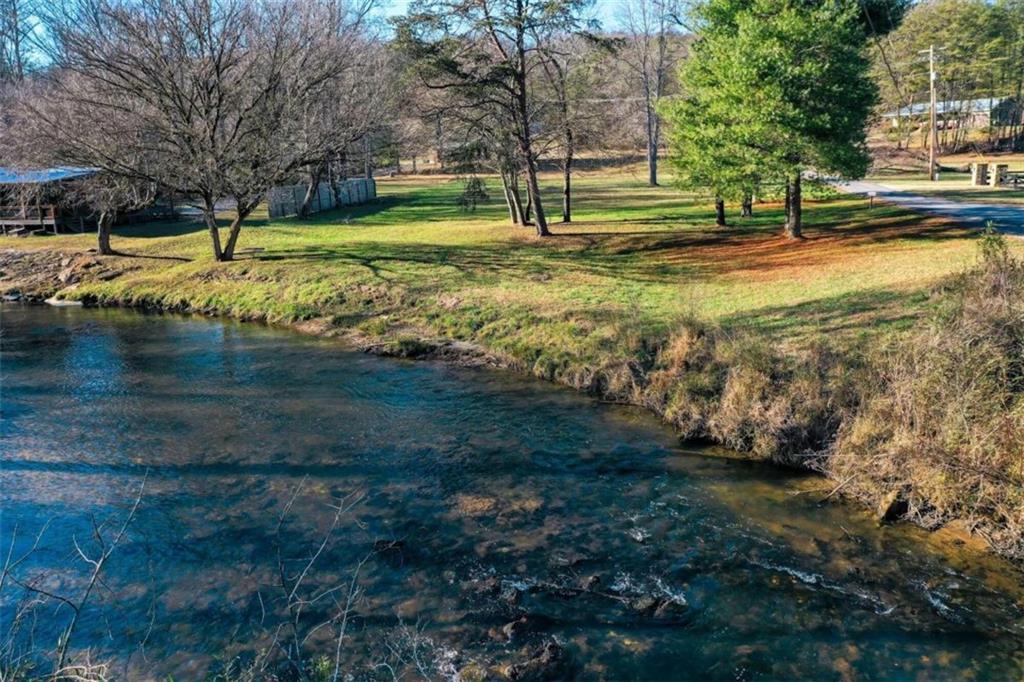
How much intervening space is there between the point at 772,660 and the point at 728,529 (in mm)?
2582

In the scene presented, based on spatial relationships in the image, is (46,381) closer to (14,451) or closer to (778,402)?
(14,451)

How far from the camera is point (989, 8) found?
58.5 meters

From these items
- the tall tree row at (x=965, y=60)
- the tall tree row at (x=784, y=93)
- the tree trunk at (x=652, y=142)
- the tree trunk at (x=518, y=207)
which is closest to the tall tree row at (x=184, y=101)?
the tree trunk at (x=518, y=207)

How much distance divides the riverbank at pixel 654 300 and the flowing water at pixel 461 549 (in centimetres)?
76

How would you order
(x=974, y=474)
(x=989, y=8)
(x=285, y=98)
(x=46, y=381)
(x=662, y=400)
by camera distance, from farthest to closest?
(x=989, y=8), (x=285, y=98), (x=46, y=381), (x=662, y=400), (x=974, y=474)

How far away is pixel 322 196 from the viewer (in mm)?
41938

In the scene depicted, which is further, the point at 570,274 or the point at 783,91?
the point at 570,274

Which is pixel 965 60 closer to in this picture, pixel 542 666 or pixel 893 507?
pixel 893 507

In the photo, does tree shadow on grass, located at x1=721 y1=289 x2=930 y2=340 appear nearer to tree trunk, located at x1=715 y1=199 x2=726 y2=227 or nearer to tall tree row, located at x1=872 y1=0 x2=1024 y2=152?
tree trunk, located at x1=715 y1=199 x2=726 y2=227

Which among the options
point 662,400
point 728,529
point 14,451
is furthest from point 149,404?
point 728,529

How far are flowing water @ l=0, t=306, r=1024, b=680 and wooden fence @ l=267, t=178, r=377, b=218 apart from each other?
80.2ft

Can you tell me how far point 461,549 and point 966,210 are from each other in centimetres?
2433

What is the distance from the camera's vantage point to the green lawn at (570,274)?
1662cm

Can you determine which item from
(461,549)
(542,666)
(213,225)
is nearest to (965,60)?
(213,225)
